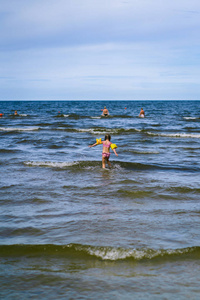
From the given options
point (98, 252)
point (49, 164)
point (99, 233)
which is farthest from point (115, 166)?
point (98, 252)

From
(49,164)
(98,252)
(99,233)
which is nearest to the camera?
(98,252)

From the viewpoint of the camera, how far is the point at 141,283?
4312mm

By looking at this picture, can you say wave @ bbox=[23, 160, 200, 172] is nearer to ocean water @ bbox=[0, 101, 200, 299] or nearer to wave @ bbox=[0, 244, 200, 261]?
ocean water @ bbox=[0, 101, 200, 299]

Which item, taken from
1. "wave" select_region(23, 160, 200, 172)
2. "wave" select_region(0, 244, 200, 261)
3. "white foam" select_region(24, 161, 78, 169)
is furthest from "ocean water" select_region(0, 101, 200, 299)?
"white foam" select_region(24, 161, 78, 169)

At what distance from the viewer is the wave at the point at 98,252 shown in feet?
16.9

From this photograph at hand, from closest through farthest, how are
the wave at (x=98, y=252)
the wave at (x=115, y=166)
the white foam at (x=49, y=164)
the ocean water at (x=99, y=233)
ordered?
the ocean water at (x=99, y=233) → the wave at (x=98, y=252) → the wave at (x=115, y=166) → the white foam at (x=49, y=164)

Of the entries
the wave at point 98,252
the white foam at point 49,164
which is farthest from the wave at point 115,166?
the wave at point 98,252

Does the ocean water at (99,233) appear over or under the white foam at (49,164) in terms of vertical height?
under

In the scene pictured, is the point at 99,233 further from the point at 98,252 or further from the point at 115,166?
the point at 115,166

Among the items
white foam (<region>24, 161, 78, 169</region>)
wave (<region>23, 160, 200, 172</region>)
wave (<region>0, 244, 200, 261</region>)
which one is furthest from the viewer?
white foam (<region>24, 161, 78, 169</region>)

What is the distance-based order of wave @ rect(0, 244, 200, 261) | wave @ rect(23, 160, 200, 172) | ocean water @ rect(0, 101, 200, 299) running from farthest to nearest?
1. wave @ rect(23, 160, 200, 172)
2. wave @ rect(0, 244, 200, 261)
3. ocean water @ rect(0, 101, 200, 299)

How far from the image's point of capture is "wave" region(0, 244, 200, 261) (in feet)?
16.9

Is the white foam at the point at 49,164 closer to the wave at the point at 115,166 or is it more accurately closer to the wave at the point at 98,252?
the wave at the point at 115,166

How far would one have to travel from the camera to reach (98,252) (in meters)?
5.29
